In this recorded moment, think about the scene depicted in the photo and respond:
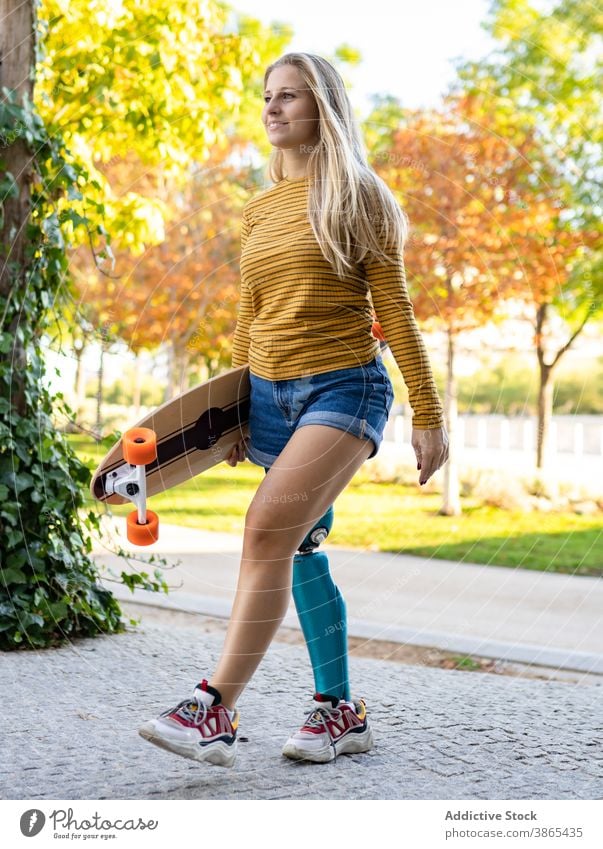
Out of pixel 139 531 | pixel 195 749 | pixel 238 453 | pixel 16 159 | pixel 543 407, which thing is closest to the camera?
pixel 195 749

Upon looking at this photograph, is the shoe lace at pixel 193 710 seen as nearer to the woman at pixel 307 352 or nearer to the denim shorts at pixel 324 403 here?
the woman at pixel 307 352

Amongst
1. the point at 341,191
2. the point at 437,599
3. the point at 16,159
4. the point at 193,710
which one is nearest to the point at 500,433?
the point at 437,599

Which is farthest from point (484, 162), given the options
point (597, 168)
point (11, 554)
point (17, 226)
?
point (11, 554)

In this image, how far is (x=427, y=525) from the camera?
950cm

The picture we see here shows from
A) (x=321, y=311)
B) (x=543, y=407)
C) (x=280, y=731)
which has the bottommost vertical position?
(x=280, y=731)

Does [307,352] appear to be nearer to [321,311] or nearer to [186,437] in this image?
[321,311]

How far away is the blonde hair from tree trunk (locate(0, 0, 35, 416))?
188 centimetres

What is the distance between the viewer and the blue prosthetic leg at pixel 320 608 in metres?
2.85

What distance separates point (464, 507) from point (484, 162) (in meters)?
3.28

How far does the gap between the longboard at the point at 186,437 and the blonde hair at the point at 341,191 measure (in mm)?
515

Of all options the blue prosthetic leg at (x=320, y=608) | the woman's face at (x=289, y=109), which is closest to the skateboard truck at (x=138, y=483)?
the blue prosthetic leg at (x=320, y=608)

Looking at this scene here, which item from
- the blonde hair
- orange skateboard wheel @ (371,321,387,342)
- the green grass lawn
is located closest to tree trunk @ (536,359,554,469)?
the green grass lawn

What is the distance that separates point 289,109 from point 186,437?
3.00 ft
